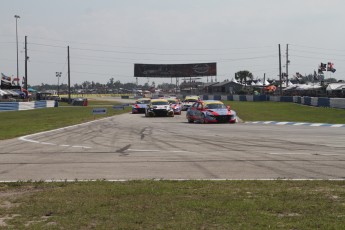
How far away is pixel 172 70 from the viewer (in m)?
97.5

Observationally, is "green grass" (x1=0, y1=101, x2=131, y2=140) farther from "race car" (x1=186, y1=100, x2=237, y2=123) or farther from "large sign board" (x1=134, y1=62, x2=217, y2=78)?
"large sign board" (x1=134, y1=62, x2=217, y2=78)

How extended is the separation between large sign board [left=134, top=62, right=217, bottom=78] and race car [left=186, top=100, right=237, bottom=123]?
7121 cm

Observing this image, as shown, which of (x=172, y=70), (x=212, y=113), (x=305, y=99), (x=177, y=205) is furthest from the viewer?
(x=172, y=70)

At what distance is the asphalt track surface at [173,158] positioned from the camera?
8422mm

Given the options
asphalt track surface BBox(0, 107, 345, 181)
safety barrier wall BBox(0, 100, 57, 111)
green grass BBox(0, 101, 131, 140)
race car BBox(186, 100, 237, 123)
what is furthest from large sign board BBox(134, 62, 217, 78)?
asphalt track surface BBox(0, 107, 345, 181)

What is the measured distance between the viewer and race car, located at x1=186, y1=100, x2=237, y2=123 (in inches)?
979

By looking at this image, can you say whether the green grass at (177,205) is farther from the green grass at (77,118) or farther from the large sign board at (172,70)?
the large sign board at (172,70)

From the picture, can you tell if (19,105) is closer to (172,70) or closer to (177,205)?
(172,70)

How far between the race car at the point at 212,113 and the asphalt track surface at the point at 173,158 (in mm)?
9246

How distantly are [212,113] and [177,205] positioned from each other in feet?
63.5

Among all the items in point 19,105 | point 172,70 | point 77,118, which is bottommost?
point 77,118

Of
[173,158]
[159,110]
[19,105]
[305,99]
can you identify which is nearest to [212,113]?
[159,110]

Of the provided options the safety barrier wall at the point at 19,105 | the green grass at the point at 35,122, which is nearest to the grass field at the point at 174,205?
the green grass at the point at 35,122

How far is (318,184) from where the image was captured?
276 inches
